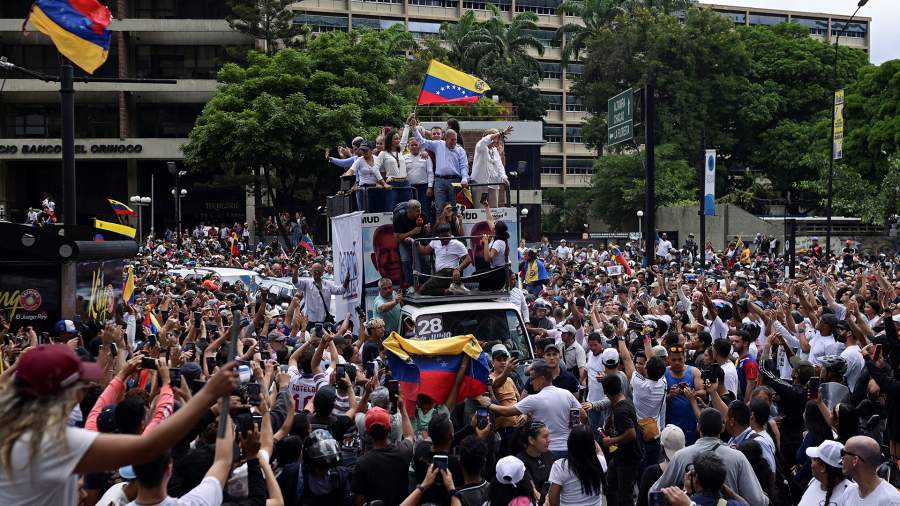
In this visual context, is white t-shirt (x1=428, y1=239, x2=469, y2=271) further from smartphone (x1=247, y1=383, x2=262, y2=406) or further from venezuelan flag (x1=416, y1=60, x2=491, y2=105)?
venezuelan flag (x1=416, y1=60, x2=491, y2=105)

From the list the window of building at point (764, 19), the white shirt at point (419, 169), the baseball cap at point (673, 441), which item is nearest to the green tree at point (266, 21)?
the white shirt at point (419, 169)

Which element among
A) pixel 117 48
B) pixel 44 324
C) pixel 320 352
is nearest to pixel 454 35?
pixel 117 48

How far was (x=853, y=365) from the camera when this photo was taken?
974 cm

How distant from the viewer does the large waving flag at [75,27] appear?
50.2ft

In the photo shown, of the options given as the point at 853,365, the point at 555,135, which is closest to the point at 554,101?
the point at 555,135

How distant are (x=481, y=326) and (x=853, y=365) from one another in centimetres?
380

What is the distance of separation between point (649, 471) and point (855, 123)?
164 ft

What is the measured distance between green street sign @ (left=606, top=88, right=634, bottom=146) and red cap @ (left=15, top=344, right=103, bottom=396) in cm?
1662

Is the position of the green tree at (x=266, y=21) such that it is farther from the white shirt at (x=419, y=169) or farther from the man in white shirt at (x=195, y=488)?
the man in white shirt at (x=195, y=488)

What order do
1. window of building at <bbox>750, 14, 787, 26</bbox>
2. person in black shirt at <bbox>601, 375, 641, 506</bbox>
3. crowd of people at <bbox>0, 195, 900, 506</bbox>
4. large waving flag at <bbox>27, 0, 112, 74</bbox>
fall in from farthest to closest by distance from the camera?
window of building at <bbox>750, 14, 787, 26</bbox> < large waving flag at <bbox>27, 0, 112, 74</bbox> < person in black shirt at <bbox>601, 375, 641, 506</bbox> < crowd of people at <bbox>0, 195, 900, 506</bbox>

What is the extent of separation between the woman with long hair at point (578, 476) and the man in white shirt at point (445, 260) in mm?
5397

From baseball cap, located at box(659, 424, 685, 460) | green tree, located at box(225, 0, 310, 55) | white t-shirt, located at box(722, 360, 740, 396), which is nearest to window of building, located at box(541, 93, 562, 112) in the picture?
green tree, located at box(225, 0, 310, 55)

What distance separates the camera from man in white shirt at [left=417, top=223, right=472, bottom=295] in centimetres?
1174

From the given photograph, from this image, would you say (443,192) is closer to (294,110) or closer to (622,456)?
(622,456)
